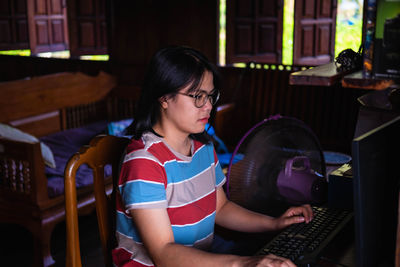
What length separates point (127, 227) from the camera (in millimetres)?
1417

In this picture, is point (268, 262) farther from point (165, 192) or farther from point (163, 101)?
point (163, 101)

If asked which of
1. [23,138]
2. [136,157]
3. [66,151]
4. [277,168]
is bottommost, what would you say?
[66,151]

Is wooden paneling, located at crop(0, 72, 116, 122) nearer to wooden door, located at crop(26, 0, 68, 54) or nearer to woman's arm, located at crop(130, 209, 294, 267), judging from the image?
wooden door, located at crop(26, 0, 68, 54)

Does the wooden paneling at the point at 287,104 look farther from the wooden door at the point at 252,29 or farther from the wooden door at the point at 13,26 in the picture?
the wooden door at the point at 13,26

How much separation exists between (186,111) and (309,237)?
1.66 feet

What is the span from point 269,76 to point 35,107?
1.94 m

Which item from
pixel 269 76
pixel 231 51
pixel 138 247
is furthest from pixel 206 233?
pixel 231 51

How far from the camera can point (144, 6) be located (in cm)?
469

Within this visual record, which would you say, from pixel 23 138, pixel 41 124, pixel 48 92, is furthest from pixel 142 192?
pixel 41 124

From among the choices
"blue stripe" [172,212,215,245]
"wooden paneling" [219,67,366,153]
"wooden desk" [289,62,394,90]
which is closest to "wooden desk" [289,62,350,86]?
"wooden desk" [289,62,394,90]

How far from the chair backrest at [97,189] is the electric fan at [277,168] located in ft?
1.23

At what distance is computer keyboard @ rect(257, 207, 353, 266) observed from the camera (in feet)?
4.18

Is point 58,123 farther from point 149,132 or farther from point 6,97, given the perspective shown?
point 149,132

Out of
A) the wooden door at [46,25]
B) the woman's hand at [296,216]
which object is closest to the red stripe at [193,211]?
the woman's hand at [296,216]
